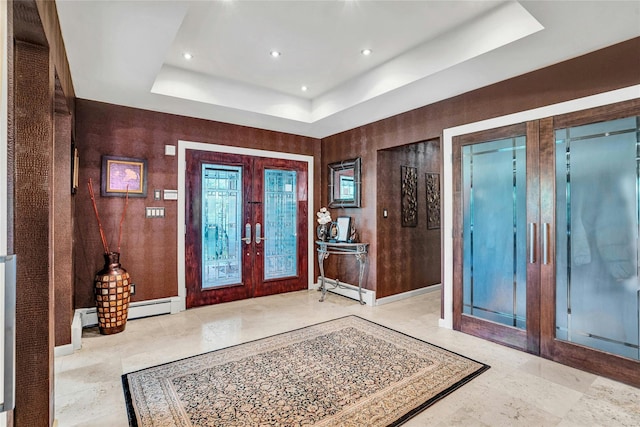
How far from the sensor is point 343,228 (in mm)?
5215

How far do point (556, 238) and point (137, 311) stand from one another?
459 centimetres

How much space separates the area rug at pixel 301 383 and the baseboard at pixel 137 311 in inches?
41.0

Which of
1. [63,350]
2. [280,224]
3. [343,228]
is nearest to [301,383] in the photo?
[63,350]

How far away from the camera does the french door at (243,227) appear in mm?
4570

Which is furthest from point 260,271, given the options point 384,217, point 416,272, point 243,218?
point 416,272

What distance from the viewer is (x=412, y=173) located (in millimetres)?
5332

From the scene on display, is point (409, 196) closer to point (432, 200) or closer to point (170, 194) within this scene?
point (432, 200)

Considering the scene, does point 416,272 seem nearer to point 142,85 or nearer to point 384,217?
point 384,217

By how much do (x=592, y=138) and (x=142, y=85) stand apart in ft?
13.8

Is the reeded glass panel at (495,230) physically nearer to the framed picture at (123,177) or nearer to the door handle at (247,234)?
the door handle at (247,234)

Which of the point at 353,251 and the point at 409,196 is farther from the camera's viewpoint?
the point at 409,196

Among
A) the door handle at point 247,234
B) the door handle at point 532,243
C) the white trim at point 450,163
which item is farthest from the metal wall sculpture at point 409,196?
the door handle at point 247,234

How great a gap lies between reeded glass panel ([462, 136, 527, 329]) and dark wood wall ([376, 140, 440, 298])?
1241 millimetres

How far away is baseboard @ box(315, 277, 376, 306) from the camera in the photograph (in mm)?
4781
